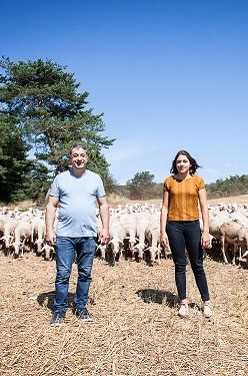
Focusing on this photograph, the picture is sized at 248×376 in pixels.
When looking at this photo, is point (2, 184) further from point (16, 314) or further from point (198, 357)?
point (198, 357)

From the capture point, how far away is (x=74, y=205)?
195 inches

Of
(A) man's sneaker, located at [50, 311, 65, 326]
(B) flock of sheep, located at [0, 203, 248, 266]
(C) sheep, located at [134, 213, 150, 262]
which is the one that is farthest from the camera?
(C) sheep, located at [134, 213, 150, 262]

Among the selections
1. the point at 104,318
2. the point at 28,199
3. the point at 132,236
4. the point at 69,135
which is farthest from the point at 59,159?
the point at 104,318

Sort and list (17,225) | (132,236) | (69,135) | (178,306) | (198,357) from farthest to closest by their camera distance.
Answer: (69,135) < (17,225) < (132,236) < (178,306) < (198,357)

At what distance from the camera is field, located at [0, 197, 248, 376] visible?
12.7 ft

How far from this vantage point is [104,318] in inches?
207

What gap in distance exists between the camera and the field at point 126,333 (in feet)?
12.7

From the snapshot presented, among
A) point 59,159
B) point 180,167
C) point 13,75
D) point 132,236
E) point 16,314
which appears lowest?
point 16,314

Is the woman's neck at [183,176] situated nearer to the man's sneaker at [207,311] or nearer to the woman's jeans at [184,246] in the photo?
the woman's jeans at [184,246]

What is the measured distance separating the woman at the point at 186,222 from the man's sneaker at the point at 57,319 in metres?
1.71

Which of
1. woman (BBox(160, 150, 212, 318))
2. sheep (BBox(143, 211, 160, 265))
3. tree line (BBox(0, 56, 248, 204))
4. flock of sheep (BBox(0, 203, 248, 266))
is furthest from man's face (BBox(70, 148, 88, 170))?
tree line (BBox(0, 56, 248, 204))

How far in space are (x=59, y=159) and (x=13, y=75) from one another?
7990 millimetres

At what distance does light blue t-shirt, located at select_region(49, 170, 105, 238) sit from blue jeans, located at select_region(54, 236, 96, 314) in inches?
5.0

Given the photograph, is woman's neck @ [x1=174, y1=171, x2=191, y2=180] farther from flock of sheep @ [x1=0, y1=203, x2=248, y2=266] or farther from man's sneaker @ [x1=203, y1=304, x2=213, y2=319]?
flock of sheep @ [x1=0, y1=203, x2=248, y2=266]
